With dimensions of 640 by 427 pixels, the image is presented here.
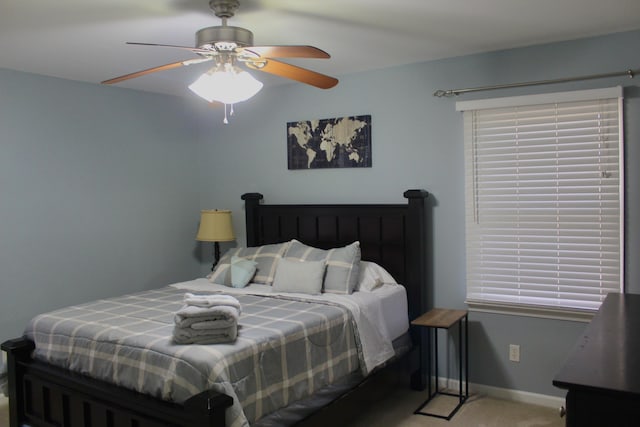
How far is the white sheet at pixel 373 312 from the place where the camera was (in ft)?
10.6

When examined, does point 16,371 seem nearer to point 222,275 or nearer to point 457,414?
point 222,275

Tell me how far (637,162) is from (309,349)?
2234 mm

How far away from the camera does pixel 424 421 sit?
132 inches

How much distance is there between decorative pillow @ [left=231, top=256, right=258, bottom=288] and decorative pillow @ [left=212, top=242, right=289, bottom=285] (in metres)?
0.05

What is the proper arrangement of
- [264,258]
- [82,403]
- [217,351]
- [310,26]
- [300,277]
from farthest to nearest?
[264,258], [300,277], [310,26], [82,403], [217,351]

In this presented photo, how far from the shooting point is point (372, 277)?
3.77 metres

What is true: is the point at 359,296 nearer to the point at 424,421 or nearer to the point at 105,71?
the point at 424,421

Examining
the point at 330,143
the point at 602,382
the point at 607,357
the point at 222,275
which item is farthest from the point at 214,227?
the point at 602,382

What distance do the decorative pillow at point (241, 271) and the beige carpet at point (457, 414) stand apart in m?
1.21

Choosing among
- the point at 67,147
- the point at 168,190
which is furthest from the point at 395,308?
the point at 67,147

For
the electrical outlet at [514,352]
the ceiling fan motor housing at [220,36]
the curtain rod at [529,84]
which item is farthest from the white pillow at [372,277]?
the ceiling fan motor housing at [220,36]

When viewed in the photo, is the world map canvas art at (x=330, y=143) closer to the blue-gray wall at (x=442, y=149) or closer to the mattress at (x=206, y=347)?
the blue-gray wall at (x=442, y=149)

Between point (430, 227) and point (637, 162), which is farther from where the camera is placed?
point (430, 227)

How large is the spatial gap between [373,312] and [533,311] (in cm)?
108
